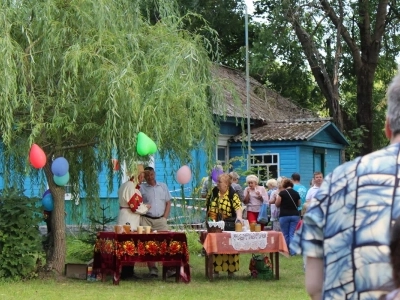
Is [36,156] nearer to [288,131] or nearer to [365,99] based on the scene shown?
[288,131]

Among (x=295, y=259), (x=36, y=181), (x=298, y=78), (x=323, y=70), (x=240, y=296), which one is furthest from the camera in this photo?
(x=298, y=78)

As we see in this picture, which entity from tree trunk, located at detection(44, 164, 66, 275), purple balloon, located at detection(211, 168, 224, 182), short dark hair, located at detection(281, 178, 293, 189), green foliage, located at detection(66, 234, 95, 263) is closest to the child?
tree trunk, located at detection(44, 164, 66, 275)

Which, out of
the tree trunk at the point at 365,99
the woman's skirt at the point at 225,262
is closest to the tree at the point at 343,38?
the tree trunk at the point at 365,99

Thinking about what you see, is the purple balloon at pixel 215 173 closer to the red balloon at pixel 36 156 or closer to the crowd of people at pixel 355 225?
the red balloon at pixel 36 156

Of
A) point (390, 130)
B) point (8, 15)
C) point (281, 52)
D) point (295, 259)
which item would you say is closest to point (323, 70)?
point (281, 52)

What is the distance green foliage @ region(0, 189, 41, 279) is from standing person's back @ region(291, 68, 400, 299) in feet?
35.4

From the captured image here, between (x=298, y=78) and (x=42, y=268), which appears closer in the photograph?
(x=42, y=268)

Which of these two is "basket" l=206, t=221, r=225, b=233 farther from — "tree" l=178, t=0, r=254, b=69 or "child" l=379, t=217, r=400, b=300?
"tree" l=178, t=0, r=254, b=69

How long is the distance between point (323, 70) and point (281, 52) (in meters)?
1.46

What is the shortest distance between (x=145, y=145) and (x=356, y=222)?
9.25m

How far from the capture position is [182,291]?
12391 mm

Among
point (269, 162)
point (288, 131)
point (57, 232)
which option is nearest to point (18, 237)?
point (57, 232)

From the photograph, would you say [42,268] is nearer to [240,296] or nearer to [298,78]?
[240,296]

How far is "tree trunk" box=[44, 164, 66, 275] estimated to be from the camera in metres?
14.1
